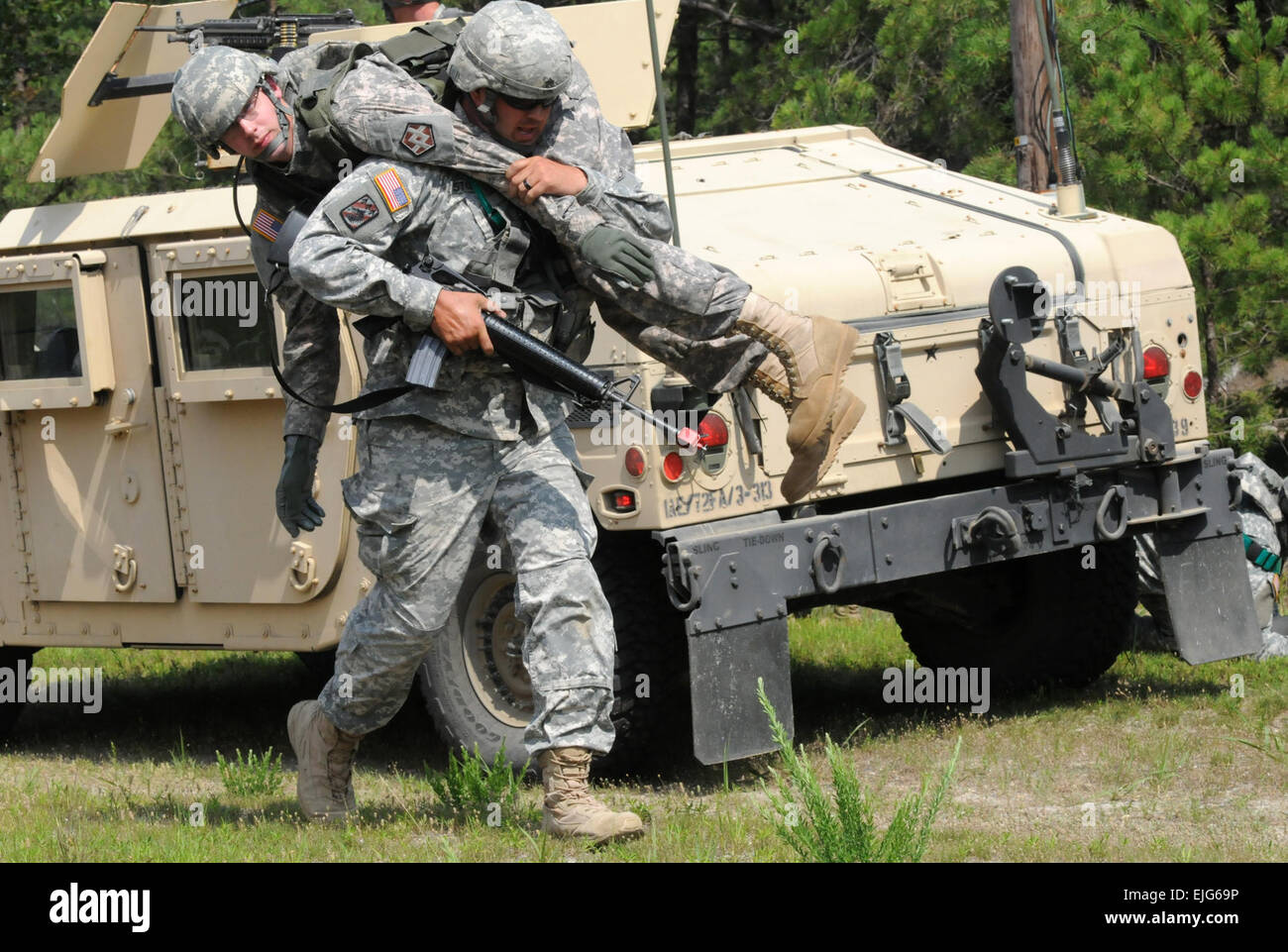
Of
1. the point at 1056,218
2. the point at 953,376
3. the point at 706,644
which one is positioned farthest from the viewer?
the point at 1056,218

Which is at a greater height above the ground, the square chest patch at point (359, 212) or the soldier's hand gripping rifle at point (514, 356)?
the square chest patch at point (359, 212)

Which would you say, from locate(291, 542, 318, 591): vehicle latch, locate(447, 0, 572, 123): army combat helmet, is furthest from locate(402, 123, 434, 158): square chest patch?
locate(291, 542, 318, 591): vehicle latch

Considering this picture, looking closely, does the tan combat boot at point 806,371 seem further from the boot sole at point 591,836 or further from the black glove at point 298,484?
the black glove at point 298,484

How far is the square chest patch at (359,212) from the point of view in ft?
15.1

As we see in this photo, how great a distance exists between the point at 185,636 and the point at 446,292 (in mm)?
2571

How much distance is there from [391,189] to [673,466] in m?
1.40

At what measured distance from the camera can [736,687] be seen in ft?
18.6

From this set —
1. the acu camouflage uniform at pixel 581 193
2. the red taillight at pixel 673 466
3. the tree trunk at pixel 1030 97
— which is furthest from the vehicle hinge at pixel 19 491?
the tree trunk at pixel 1030 97

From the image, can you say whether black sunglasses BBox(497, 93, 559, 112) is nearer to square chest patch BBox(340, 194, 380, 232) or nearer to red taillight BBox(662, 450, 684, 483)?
square chest patch BBox(340, 194, 380, 232)

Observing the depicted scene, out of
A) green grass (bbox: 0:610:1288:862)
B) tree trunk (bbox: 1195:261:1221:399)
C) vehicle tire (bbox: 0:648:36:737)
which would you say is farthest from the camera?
tree trunk (bbox: 1195:261:1221:399)

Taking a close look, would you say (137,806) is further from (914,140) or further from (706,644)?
(914,140)

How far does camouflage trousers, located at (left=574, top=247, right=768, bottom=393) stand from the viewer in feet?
15.8

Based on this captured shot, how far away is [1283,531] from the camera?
25.7 ft
